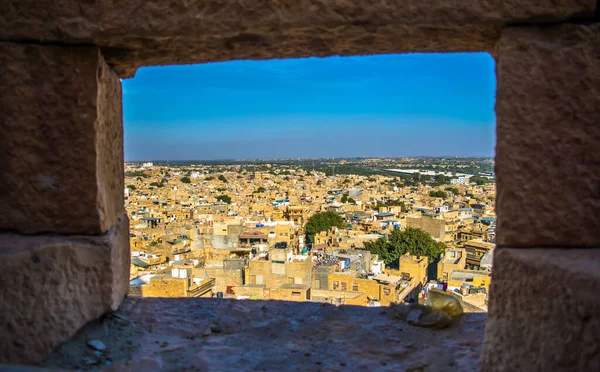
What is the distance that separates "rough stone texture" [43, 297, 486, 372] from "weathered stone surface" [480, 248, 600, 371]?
0.19 m

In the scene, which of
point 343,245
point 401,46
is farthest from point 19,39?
point 343,245

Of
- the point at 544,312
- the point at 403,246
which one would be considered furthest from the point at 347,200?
the point at 544,312

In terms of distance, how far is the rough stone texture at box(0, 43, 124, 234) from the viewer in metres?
1.43

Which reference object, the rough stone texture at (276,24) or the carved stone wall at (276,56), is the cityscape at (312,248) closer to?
the carved stone wall at (276,56)

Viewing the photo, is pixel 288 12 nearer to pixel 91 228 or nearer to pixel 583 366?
pixel 91 228

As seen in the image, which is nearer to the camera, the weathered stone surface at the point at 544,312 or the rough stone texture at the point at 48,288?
the weathered stone surface at the point at 544,312

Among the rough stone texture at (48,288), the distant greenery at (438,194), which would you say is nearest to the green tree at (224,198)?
→ the distant greenery at (438,194)

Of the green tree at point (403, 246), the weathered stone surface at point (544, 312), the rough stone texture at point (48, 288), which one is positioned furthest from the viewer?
the green tree at point (403, 246)

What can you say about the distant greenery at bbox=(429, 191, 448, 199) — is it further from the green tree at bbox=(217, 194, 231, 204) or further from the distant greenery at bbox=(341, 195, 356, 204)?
the green tree at bbox=(217, 194, 231, 204)

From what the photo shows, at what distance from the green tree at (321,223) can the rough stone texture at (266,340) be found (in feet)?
87.2

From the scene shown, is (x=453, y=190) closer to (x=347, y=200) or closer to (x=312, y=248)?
(x=347, y=200)

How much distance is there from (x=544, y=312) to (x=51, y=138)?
141cm

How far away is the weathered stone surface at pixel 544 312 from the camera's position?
1.06 metres

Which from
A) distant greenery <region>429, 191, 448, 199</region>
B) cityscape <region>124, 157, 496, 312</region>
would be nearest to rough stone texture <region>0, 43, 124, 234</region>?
cityscape <region>124, 157, 496, 312</region>
